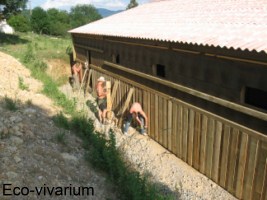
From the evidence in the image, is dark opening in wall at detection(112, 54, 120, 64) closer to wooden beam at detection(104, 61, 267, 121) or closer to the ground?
wooden beam at detection(104, 61, 267, 121)

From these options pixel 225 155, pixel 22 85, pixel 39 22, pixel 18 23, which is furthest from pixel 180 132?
pixel 39 22

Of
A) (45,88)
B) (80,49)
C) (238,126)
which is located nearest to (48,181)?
(238,126)

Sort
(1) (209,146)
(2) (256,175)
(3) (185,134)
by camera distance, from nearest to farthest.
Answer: (2) (256,175) < (1) (209,146) < (3) (185,134)

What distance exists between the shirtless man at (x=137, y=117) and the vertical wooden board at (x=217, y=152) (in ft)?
11.6

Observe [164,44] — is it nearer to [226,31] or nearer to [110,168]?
[226,31]

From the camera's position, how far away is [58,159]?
Answer: 780 cm

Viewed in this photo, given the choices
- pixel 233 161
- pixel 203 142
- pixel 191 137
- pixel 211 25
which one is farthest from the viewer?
pixel 191 137

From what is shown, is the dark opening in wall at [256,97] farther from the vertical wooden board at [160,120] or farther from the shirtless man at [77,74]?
the shirtless man at [77,74]

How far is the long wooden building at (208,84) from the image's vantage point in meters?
6.94

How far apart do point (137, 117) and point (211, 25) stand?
14.0 ft

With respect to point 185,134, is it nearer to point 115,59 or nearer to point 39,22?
point 115,59

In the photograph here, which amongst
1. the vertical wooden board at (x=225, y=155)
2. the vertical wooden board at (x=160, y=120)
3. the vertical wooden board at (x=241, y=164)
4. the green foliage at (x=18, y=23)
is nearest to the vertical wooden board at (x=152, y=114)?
the vertical wooden board at (x=160, y=120)

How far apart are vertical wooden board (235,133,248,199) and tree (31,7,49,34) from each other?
5320 centimetres

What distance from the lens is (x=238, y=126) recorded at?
7.38 meters
